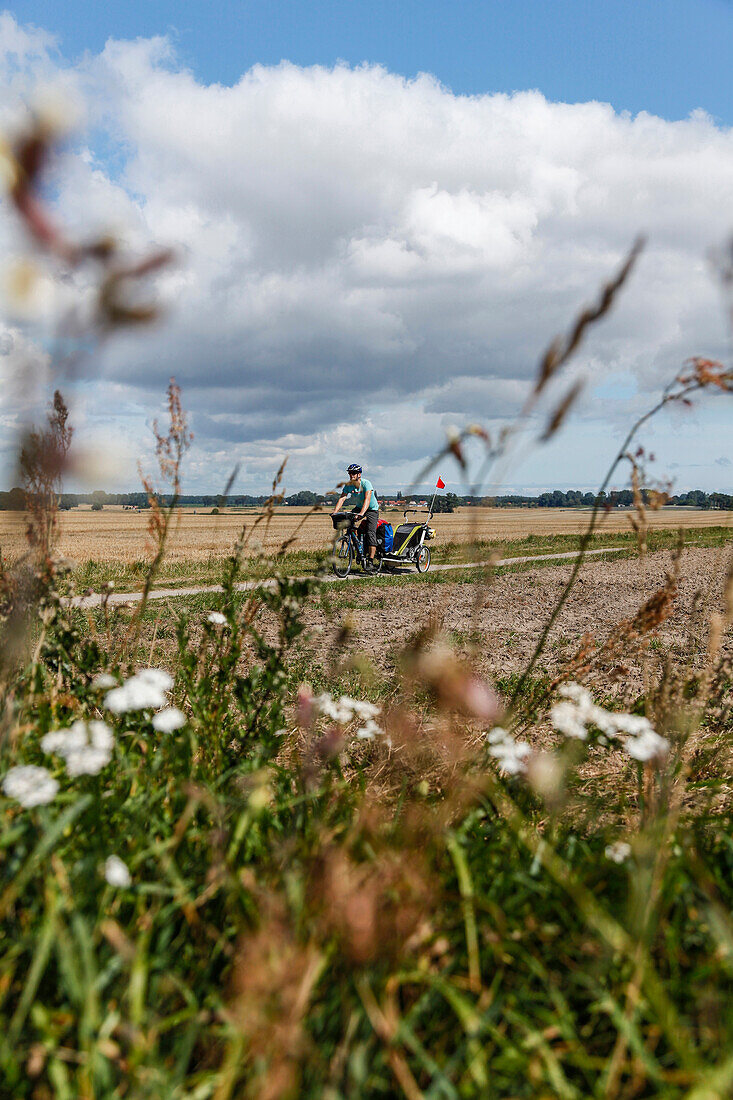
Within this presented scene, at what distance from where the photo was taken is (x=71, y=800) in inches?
58.5

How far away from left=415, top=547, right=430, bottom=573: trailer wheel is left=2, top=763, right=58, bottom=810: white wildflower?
14065 millimetres

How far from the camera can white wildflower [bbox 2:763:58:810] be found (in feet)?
3.89

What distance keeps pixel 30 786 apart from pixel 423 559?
14.6 metres

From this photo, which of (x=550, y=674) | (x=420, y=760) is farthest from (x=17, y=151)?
(x=550, y=674)

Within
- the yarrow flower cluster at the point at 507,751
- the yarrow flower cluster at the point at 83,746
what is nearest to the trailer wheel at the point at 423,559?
the yarrow flower cluster at the point at 507,751

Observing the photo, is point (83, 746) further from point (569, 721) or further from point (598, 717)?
point (598, 717)

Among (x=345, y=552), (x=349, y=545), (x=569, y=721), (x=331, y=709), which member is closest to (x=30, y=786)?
(x=331, y=709)

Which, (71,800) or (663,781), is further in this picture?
(663,781)

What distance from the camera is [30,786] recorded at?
1248 mm

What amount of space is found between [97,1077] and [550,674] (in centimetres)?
467

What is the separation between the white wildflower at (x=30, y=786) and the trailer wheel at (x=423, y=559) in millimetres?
14065

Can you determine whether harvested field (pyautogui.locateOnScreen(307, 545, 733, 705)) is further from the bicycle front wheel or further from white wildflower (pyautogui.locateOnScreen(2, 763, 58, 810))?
the bicycle front wheel

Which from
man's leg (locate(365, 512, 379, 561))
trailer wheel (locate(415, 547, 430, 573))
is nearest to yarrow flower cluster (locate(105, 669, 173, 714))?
man's leg (locate(365, 512, 379, 561))

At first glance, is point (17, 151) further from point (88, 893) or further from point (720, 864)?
point (720, 864)
